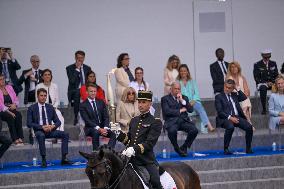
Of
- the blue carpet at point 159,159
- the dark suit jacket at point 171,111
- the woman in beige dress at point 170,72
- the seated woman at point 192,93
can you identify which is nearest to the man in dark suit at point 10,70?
the blue carpet at point 159,159

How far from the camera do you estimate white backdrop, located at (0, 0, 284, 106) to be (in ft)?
68.6

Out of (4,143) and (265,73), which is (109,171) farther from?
(265,73)

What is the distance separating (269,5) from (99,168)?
11.9 metres

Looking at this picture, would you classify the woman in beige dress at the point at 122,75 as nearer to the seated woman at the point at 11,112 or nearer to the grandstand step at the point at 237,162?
the seated woman at the point at 11,112

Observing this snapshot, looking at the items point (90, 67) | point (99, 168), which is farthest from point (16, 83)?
point (99, 168)

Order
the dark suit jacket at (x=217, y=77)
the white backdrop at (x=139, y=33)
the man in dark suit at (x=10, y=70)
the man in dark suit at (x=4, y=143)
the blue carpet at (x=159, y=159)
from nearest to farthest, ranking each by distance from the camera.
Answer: the man in dark suit at (x=4, y=143)
the blue carpet at (x=159, y=159)
the man in dark suit at (x=10, y=70)
the dark suit jacket at (x=217, y=77)
the white backdrop at (x=139, y=33)

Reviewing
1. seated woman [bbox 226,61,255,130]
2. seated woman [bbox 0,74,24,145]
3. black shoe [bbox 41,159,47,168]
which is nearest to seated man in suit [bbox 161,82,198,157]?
seated woman [bbox 226,61,255,130]

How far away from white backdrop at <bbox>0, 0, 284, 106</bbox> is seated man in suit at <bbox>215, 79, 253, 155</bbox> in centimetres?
311

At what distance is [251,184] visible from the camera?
58.5 ft

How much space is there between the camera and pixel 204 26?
22031 mm

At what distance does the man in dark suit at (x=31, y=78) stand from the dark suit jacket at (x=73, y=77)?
62 cm

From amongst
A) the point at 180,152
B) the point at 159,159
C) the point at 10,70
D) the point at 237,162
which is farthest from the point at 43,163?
the point at 237,162

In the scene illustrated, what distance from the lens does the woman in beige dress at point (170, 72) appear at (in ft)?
64.6

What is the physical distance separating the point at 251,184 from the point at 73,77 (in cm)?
440
